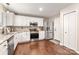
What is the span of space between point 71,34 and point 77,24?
340 mm

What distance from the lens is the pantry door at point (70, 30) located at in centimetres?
218

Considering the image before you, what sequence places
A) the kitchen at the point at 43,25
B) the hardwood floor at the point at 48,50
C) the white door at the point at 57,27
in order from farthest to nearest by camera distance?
the white door at the point at 57,27 → the hardwood floor at the point at 48,50 → the kitchen at the point at 43,25

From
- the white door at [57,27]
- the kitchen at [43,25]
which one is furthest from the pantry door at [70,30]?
the white door at [57,27]

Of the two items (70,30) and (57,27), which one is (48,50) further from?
(70,30)

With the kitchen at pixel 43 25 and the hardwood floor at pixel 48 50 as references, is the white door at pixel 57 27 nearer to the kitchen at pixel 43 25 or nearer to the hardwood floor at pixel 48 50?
the kitchen at pixel 43 25

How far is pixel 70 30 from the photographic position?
2426mm

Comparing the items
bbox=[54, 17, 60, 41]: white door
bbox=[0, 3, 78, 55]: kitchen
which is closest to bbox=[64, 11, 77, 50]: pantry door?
bbox=[0, 3, 78, 55]: kitchen

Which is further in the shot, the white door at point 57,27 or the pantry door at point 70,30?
the white door at point 57,27

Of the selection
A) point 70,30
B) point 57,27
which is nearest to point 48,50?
point 57,27

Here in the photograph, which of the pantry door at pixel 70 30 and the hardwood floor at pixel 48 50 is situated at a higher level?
the pantry door at pixel 70 30

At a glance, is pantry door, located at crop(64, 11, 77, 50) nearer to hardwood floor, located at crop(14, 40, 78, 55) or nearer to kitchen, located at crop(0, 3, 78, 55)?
kitchen, located at crop(0, 3, 78, 55)

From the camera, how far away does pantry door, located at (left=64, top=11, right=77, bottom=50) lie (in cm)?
218

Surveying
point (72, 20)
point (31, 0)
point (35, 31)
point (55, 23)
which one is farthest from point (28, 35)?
point (31, 0)
